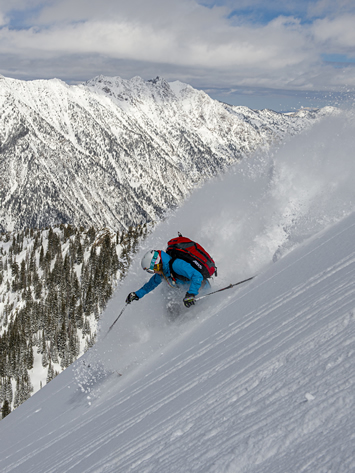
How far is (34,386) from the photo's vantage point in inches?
3661

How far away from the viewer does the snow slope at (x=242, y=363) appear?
86.7 inches

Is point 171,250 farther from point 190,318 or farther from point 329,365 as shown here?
point 329,365

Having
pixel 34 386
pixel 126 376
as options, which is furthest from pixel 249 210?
pixel 34 386

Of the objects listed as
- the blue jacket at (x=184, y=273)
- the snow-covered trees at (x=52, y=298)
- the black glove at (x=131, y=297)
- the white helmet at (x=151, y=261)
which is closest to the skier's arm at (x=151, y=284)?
the black glove at (x=131, y=297)

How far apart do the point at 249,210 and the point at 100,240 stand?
123 meters

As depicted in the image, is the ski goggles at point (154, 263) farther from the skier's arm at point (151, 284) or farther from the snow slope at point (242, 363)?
the snow slope at point (242, 363)

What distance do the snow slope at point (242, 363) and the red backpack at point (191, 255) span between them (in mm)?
871

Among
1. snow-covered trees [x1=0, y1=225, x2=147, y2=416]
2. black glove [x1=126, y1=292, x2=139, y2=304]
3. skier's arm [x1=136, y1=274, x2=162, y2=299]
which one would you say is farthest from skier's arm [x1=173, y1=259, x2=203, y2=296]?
snow-covered trees [x1=0, y1=225, x2=147, y2=416]

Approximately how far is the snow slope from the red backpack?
87 cm

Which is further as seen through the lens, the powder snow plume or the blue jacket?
the powder snow plume

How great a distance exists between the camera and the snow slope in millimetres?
2201

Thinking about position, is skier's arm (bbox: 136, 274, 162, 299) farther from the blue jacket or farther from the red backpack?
the red backpack

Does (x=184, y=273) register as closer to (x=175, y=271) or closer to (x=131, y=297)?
(x=175, y=271)

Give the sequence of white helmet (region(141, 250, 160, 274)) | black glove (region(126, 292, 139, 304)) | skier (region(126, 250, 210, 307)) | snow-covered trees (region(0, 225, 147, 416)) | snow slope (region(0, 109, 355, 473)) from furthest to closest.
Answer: snow-covered trees (region(0, 225, 147, 416)) → black glove (region(126, 292, 139, 304)) → white helmet (region(141, 250, 160, 274)) → skier (region(126, 250, 210, 307)) → snow slope (region(0, 109, 355, 473))
